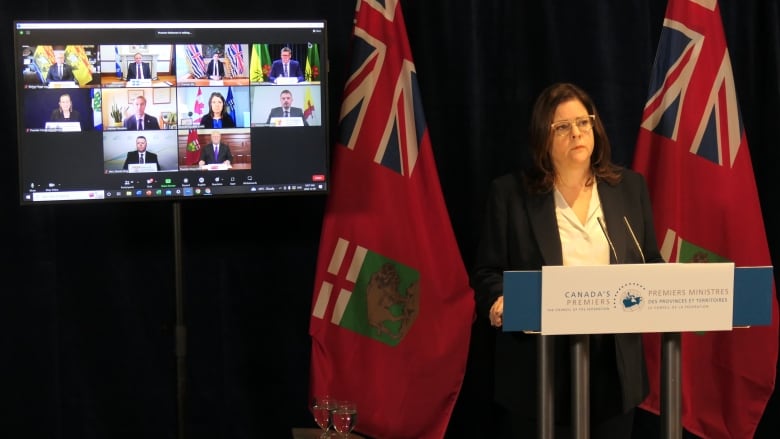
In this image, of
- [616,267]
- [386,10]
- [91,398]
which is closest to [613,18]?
[386,10]

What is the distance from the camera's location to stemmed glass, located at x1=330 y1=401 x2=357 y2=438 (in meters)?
2.73

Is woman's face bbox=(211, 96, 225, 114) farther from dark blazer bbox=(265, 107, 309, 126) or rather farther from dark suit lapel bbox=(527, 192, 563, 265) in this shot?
dark suit lapel bbox=(527, 192, 563, 265)

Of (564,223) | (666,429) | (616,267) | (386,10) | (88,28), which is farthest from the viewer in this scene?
(386,10)

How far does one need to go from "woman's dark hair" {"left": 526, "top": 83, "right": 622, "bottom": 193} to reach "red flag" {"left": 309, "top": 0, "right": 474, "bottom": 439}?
0.77m

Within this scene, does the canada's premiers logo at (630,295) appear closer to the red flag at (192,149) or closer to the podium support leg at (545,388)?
the podium support leg at (545,388)

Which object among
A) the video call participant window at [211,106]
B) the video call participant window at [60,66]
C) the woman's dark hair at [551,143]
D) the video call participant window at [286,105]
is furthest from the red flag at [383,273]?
the video call participant window at [60,66]

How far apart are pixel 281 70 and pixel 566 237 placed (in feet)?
3.72

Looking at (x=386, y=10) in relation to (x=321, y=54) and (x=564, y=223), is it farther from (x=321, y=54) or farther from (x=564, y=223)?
(x=564, y=223)

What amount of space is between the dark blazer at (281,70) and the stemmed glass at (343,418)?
109 centimetres

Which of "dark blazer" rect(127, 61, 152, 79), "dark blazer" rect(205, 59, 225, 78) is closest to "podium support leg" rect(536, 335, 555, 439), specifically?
"dark blazer" rect(205, 59, 225, 78)

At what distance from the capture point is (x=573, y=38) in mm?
3621

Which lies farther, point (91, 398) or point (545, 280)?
point (91, 398)

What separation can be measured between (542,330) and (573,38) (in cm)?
178

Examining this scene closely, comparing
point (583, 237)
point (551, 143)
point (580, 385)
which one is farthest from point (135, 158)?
point (580, 385)
